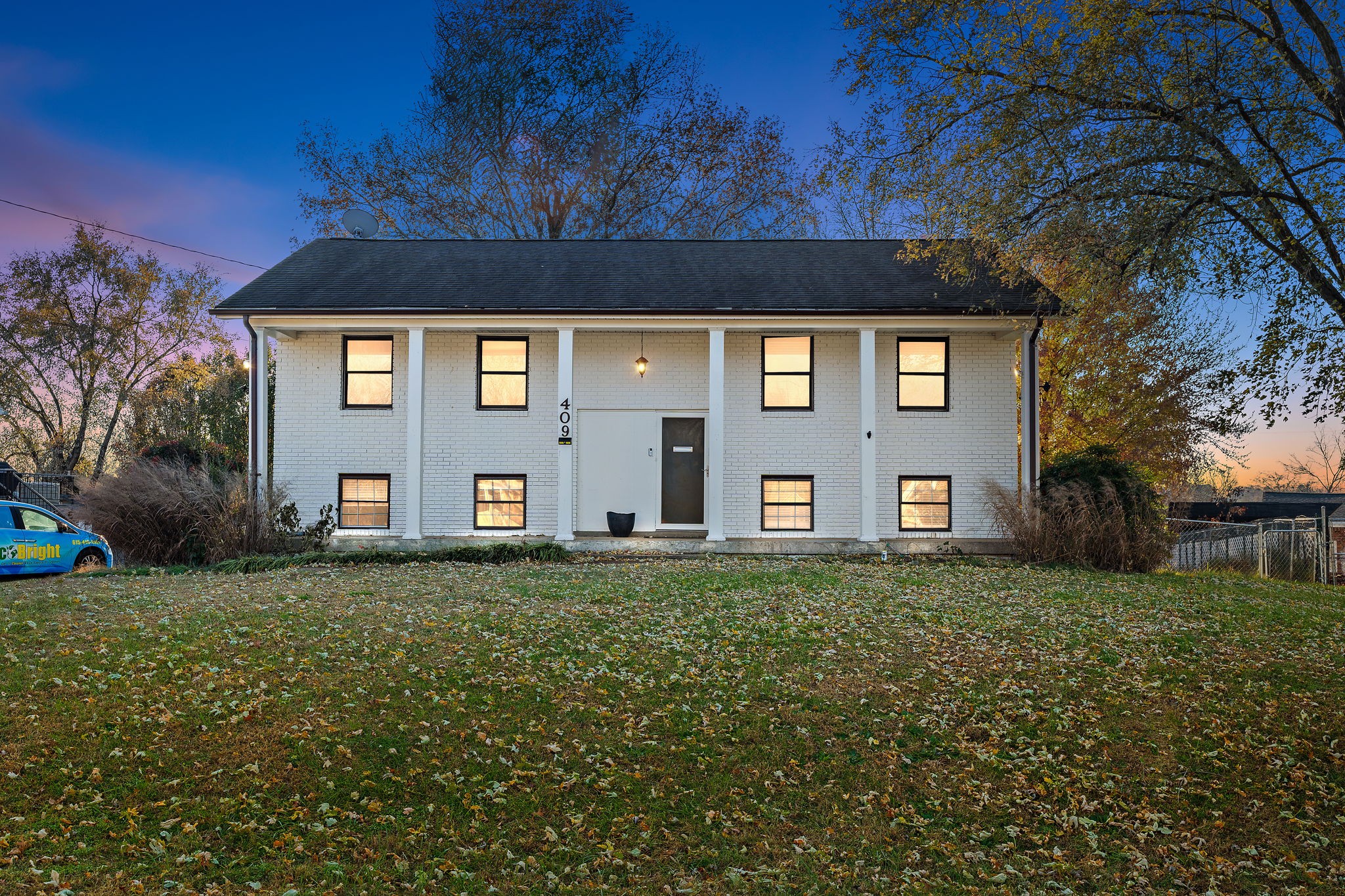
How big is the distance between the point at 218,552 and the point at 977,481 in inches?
502

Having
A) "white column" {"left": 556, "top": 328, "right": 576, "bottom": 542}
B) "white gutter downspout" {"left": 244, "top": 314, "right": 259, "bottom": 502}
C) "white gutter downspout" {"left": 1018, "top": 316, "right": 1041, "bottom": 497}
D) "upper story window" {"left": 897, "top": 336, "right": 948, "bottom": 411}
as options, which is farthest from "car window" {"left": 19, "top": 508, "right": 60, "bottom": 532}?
"white gutter downspout" {"left": 1018, "top": 316, "right": 1041, "bottom": 497}

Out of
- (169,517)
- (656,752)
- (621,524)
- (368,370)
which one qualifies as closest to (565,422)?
(621,524)

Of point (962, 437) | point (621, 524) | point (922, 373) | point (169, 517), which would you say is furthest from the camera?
point (922, 373)

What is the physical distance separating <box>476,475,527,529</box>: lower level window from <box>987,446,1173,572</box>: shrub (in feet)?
27.1

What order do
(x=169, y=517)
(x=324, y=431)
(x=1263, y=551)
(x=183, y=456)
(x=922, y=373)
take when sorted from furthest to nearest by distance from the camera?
(x=1263, y=551) < (x=183, y=456) < (x=922, y=373) < (x=324, y=431) < (x=169, y=517)

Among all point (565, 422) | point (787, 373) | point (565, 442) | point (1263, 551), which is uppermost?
point (787, 373)

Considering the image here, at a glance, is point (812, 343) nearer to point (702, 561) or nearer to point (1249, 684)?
point (702, 561)

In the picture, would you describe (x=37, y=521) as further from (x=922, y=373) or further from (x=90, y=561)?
(x=922, y=373)

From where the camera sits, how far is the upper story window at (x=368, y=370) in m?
14.9

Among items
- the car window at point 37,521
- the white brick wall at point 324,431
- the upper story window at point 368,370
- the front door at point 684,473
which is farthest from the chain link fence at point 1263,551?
the car window at point 37,521

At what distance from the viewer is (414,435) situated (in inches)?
559

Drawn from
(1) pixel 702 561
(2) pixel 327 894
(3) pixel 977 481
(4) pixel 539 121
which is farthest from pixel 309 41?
(2) pixel 327 894

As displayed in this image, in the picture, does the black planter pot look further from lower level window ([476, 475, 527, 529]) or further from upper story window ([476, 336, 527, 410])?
upper story window ([476, 336, 527, 410])

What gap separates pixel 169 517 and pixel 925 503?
495 inches
